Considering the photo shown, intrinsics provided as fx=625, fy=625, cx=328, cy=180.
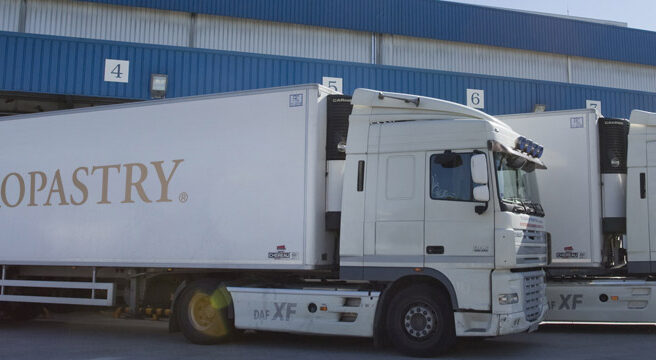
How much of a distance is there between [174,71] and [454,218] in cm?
1258

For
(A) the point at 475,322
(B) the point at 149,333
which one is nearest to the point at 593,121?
(A) the point at 475,322

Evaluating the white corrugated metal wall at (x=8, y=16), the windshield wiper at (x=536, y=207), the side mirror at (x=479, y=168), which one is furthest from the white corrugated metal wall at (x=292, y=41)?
the side mirror at (x=479, y=168)

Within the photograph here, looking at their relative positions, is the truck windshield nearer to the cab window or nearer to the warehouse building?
the cab window

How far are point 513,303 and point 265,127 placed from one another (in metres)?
3.97

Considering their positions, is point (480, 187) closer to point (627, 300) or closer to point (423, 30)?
point (627, 300)

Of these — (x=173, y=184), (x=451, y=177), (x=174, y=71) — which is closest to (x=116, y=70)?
(x=174, y=71)

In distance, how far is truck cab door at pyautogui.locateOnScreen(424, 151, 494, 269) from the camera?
7.56 meters

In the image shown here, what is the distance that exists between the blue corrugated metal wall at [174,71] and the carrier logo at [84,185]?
7.87m

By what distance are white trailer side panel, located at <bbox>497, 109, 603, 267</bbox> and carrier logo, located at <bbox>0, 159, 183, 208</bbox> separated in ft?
19.3

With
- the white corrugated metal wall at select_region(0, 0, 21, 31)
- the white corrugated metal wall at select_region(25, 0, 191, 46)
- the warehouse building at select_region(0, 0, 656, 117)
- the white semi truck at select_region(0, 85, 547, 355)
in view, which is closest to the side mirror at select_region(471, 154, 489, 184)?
the white semi truck at select_region(0, 85, 547, 355)

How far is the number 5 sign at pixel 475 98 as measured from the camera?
20.3 meters

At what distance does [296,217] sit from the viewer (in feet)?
27.2

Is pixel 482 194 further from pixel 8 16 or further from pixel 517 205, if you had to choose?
pixel 8 16

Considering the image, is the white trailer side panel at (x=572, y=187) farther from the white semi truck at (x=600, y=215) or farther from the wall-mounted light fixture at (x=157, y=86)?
the wall-mounted light fixture at (x=157, y=86)
